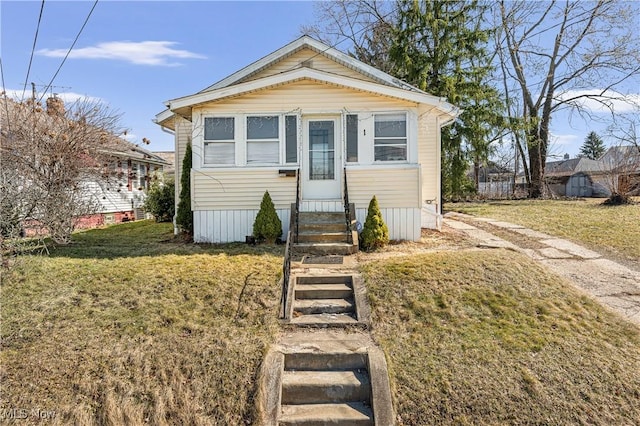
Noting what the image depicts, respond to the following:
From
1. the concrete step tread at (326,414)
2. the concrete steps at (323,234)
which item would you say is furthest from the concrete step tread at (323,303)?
the concrete steps at (323,234)

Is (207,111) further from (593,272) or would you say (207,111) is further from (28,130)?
(593,272)

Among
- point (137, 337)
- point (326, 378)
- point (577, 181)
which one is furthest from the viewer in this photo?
point (577, 181)

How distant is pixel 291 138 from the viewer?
9.87m

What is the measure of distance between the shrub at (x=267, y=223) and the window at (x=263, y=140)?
3.58 ft

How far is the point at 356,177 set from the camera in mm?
9812

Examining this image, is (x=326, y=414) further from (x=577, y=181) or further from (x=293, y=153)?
(x=577, y=181)

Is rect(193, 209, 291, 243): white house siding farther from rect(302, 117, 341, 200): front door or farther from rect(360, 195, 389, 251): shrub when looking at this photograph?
rect(360, 195, 389, 251): shrub

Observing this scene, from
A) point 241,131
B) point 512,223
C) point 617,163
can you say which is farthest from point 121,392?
point 617,163

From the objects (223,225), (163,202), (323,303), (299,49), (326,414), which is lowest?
(326,414)

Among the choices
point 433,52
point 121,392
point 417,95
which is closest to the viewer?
point 121,392

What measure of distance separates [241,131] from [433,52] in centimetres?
1180

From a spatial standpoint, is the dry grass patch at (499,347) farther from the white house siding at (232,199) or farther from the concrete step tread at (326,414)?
the white house siding at (232,199)

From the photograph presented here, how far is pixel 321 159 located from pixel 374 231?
258 centimetres

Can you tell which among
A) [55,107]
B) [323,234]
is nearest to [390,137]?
[323,234]
